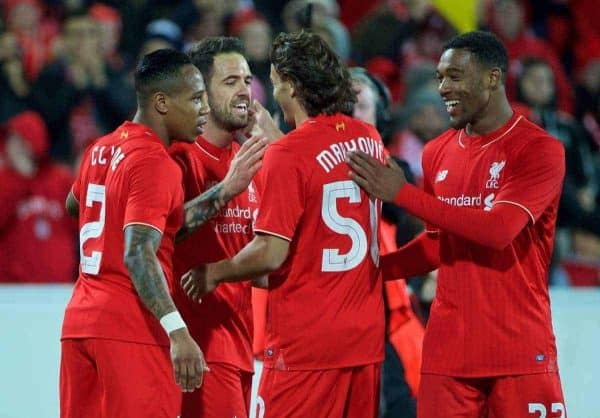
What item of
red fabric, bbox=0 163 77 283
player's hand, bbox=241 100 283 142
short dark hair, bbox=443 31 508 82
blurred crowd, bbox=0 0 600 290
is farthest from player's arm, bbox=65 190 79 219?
red fabric, bbox=0 163 77 283

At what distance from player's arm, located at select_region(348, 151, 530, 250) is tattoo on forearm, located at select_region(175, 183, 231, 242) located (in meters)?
0.55

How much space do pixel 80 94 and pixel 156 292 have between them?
4.87 meters

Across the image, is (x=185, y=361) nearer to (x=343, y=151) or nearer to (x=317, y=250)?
(x=317, y=250)

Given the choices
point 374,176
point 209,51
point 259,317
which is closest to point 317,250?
point 374,176

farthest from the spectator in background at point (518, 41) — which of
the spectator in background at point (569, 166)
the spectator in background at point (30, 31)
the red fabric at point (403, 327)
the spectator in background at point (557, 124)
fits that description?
the red fabric at point (403, 327)

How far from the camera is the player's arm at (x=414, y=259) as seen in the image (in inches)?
207

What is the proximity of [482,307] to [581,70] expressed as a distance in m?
5.63

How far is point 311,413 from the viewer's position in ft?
15.4

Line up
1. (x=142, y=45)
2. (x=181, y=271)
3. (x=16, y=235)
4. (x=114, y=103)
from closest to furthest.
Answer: (x=181, y=271), (x=16, y=235), (x=114, y=103), (x=142, y=45)

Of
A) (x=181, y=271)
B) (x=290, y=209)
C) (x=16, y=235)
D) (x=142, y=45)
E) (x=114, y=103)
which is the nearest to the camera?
(x=290, y=209)

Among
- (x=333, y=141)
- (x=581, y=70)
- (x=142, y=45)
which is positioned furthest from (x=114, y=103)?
(x=333, y=141)

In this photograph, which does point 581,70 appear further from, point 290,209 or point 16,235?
point 290,209

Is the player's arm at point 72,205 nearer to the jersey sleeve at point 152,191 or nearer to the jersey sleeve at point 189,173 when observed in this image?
the jersey sleeve at point 189,173

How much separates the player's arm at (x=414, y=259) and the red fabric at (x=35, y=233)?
357 centimetres
